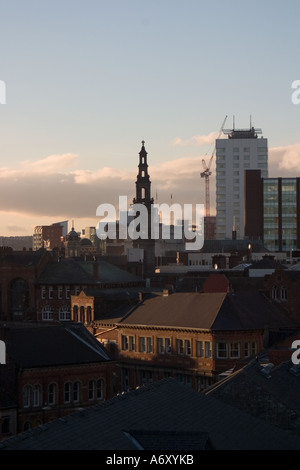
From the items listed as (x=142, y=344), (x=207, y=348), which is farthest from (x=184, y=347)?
(x=142, y=344)

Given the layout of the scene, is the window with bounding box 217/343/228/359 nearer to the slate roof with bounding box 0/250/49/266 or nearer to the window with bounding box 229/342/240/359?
the window with bounding box 229/342/240/359

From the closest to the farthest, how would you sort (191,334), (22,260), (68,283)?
1. (191,334)
2. (68,283)
3. (22,260)

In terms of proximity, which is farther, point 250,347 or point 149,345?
point 149,345

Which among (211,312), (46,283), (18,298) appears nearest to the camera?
(211,312)

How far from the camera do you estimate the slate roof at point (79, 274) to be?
14688 cm

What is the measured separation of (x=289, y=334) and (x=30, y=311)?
61.0m

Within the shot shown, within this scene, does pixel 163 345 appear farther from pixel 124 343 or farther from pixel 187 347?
pixel 124 343

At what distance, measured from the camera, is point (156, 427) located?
121 ft

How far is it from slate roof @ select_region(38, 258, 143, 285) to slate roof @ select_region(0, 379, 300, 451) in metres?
104

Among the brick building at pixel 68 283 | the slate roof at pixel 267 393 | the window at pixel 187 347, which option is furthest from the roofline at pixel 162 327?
the slate roof at pixel 267 393

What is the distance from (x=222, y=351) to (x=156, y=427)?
59.2m

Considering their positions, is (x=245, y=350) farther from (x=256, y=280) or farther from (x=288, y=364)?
(x=288, y=364)

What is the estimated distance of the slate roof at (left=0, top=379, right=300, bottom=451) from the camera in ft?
111

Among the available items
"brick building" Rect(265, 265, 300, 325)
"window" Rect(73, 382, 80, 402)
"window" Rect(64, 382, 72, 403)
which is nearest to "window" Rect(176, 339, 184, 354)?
"brick building" Rect(265, 265, 300, 325)
